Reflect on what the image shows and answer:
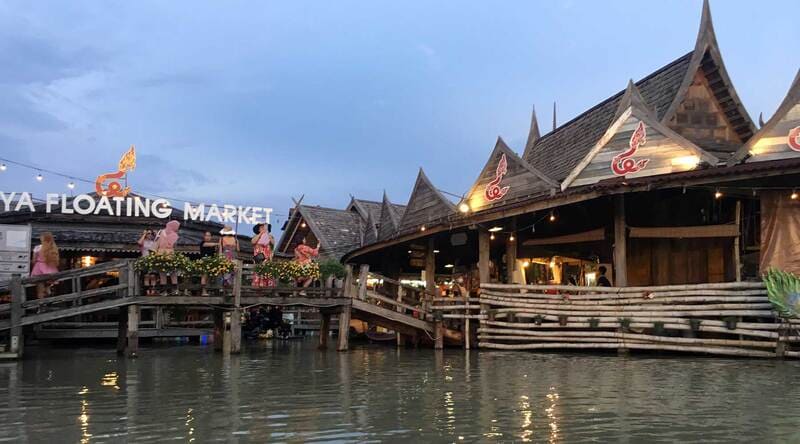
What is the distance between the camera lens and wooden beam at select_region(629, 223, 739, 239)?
58.6 feet

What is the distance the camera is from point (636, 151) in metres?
18.0

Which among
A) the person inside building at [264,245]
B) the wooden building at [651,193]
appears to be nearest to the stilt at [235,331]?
the person inside building at [264,245]

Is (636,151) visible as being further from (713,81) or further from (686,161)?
(713,81)

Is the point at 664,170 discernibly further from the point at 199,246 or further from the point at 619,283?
the point at 199,246

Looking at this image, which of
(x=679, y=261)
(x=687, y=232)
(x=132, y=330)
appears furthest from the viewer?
(x=679, y=261)

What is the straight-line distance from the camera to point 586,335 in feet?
59.4

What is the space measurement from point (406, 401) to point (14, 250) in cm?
1339

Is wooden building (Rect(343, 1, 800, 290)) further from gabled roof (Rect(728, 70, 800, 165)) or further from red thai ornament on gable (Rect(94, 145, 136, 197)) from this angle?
red thai ornament on gable (Rect(94, 145, 136, 197))

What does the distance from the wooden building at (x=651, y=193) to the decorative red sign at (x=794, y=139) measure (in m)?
0.02

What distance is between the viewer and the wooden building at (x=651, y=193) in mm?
16234

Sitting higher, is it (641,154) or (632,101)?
(632,101)

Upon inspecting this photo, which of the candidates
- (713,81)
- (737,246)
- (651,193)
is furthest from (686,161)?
(713,81)

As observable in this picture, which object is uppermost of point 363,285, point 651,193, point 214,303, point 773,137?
point 773,137

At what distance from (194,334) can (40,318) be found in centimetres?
907
